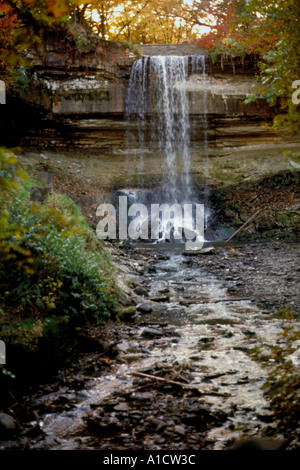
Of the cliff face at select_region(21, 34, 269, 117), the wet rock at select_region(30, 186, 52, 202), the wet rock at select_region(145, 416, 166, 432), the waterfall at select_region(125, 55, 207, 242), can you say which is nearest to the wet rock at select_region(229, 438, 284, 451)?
the wet rock at select_region(145, 416, 166, 432)

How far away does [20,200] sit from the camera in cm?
564

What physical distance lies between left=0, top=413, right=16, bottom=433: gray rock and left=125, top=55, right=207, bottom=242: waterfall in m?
14.7

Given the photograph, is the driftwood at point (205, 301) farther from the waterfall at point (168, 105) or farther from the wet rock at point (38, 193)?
the waterfall at point (168, 105)

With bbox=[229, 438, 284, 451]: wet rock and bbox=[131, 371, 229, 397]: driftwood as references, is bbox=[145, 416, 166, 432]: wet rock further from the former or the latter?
bbox=[229, 438, 284, 451]: wet rock

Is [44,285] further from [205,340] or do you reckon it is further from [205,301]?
[205,301]

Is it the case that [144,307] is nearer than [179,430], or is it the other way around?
[179,430]

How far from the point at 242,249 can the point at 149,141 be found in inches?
335

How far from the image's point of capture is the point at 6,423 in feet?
11.5

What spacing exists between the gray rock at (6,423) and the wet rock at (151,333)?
8.47ft

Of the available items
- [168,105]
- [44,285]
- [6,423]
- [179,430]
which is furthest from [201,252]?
[6,423]

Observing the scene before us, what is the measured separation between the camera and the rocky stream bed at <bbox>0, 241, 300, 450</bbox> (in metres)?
3.42

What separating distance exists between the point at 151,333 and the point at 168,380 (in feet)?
5.22

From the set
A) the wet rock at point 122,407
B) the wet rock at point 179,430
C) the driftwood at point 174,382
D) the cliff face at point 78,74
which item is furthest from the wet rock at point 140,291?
the cliff face at point 78,74

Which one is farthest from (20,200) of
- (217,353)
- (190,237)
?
(190,237)
